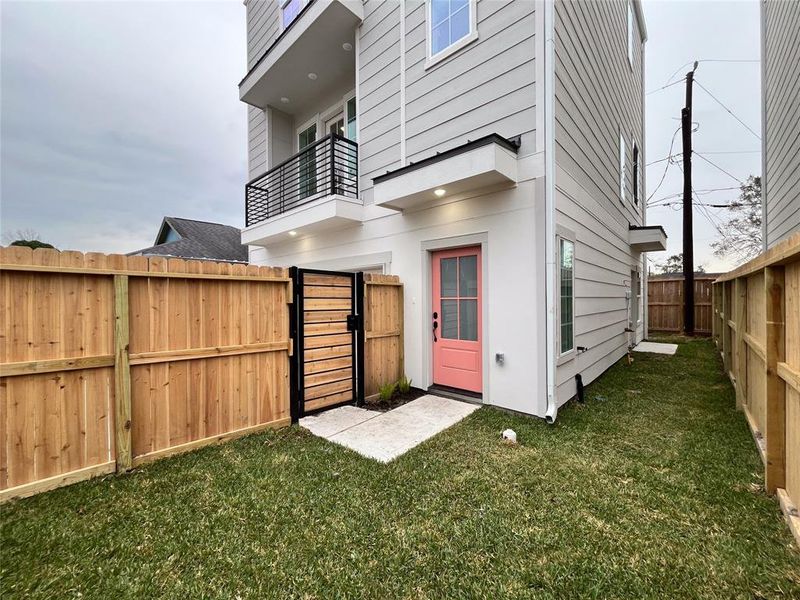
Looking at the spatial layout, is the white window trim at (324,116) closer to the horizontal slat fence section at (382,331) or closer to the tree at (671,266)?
the horizontal slat fence section at (382,331)

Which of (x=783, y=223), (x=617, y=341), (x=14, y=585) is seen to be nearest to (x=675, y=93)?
(x=783, y=223)

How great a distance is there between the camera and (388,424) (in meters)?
4.00

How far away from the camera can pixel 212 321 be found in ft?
11.5

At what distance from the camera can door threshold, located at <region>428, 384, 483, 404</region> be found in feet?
15.4

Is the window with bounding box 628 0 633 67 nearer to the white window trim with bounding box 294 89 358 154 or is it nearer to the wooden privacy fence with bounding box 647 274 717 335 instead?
the white window trim with bounding box 294 89 358 154

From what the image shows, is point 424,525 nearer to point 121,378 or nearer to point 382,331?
point 121,378

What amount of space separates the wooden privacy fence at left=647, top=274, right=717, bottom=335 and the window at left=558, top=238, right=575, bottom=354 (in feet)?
35.4

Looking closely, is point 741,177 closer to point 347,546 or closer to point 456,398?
point 456,398

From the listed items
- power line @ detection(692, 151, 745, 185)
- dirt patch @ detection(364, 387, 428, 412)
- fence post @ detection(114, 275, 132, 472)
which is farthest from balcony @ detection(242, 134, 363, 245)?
power line @ detection(692, 151, 745, 185)

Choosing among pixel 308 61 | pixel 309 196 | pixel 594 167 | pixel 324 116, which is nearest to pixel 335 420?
pixel 309 196

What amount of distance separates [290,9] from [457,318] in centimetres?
842

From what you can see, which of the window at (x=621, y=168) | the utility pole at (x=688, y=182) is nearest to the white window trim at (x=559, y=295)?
the window at (x=621, y=168)

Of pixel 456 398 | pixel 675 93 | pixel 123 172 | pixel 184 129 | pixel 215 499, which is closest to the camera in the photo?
pixel 215 499

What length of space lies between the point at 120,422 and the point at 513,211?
4.63 meters
